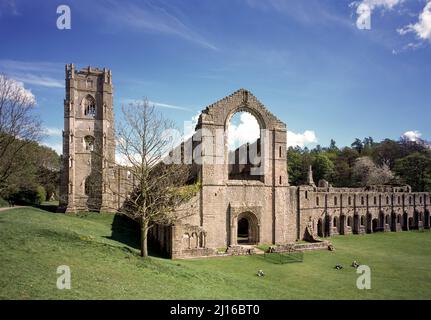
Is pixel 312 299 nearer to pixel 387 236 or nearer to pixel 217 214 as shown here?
pixel 217 214

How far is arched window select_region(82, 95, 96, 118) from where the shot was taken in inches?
1430

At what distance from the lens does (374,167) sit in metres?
71.9

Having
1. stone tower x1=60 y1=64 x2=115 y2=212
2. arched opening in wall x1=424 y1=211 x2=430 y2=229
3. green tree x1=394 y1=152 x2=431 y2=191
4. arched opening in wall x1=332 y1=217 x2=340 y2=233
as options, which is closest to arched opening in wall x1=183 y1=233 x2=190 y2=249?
stone tower x1=60 y1=64 x2=115 y2=212

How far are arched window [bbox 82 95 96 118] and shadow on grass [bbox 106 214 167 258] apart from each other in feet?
44.5

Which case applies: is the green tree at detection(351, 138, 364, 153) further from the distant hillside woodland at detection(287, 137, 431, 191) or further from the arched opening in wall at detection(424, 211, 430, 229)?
the arched opening in wall at detection(424, 211, 430, 229)

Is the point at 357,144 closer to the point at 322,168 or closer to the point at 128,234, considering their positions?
the point at 322,168

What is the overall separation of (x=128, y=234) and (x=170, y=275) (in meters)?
14.4

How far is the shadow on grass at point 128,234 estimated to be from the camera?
862 inches
